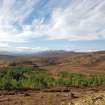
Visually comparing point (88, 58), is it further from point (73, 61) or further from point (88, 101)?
point (88, 101)

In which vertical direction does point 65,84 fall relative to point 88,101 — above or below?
below

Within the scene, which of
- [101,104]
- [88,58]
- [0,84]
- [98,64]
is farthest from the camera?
[88,58]

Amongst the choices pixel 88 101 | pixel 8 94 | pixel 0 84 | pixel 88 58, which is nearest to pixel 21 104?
pixel 8 94

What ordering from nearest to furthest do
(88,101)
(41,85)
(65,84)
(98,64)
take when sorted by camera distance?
1. (88,101)
2. (41,85)
3. (65,84)
4. (98,64)

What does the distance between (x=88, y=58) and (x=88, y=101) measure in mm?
100023

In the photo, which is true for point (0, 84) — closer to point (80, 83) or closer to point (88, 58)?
point (80, 83)

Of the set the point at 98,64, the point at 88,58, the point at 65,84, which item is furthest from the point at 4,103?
the point at 88,58

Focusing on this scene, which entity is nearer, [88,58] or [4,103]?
[4,103]

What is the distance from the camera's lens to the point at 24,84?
154ft

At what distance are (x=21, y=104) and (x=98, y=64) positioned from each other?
3184 inches

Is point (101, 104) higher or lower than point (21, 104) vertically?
higher

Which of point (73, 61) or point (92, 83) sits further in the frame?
point (73, 61)

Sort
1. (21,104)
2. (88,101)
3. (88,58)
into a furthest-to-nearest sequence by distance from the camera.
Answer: (88,58) < (21,104) < (88,101)

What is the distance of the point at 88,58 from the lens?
114500 mm
